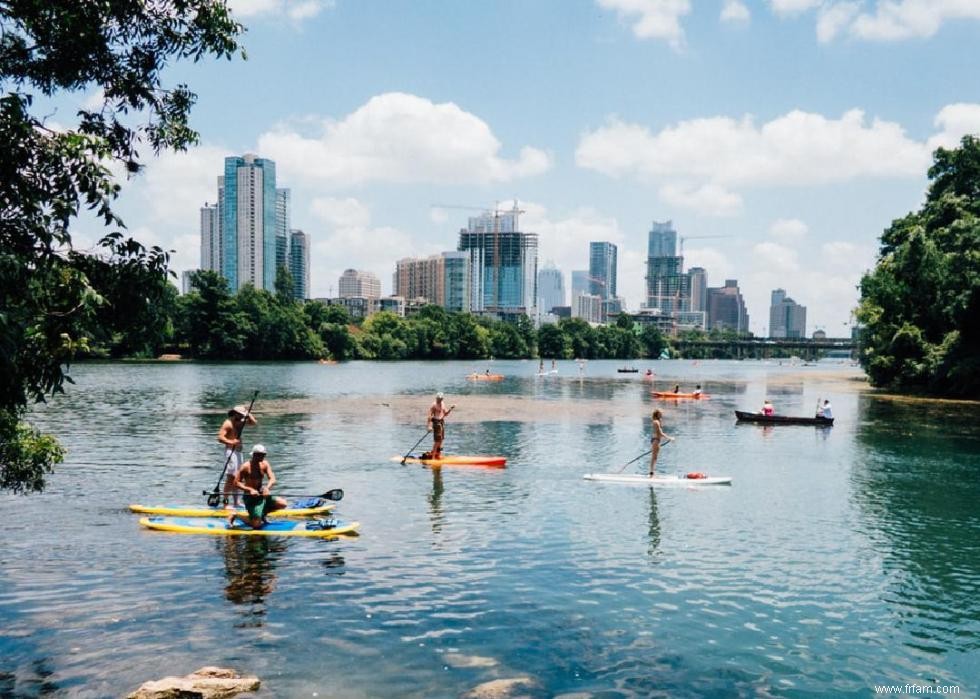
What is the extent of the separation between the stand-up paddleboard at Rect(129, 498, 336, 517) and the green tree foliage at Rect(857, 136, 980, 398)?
62.6 m

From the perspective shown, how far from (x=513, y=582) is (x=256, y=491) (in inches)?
288

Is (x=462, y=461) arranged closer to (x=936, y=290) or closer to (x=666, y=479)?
(x=666, y=479)

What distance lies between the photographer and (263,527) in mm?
19438

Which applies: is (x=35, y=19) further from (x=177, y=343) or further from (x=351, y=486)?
(x=177, y=343)

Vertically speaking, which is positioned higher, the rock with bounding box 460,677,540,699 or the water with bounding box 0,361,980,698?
the water with bounding box 0,361,980,698

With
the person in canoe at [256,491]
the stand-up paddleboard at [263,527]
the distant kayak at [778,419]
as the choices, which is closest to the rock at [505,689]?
the stand-up paddleboard at [263,527]

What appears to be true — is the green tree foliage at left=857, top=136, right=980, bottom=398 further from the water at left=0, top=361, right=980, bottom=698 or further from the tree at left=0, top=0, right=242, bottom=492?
the tree at left=0, top=0, right=242, bottom=492

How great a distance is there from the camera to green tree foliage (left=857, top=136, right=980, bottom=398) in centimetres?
6706

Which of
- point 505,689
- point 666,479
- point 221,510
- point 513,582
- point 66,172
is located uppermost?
point 66,172

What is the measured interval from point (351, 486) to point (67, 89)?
17603 mm

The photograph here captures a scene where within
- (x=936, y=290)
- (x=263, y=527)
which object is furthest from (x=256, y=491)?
(x=936, y=290)

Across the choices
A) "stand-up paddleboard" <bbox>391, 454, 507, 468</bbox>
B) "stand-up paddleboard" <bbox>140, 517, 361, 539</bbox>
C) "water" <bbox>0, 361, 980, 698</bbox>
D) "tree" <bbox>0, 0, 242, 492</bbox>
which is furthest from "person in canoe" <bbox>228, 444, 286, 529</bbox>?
"stand-up paddleboard" <bbox>391, 454, 507, 468</bbox>

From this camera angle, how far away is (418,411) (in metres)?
56.8

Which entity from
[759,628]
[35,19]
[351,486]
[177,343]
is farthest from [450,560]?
[177,343]
